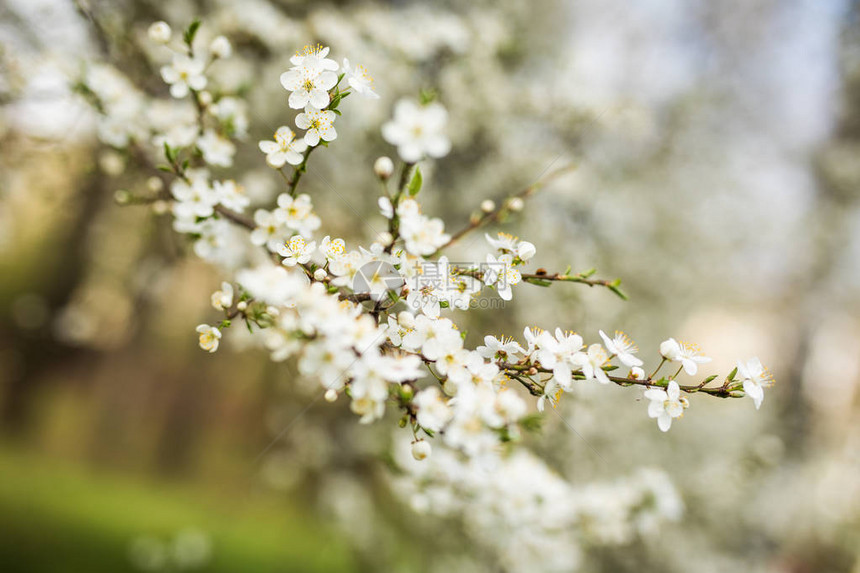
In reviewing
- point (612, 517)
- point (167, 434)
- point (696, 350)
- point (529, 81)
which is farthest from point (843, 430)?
point (167, 434)

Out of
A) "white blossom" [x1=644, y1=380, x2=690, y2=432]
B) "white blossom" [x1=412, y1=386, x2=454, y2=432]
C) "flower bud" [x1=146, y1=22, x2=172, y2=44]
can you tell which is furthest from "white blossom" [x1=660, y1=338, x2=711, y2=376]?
"flower bud" [x1=146, y1=22, x2=172, y2=44]

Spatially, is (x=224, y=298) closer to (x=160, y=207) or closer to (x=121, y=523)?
(x=160, y=207)

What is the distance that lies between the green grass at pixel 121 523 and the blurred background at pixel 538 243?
0.16 ft

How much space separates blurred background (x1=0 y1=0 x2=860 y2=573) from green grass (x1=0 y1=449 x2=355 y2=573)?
49 millimetres

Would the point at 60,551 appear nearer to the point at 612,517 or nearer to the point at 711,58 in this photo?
the point at 612,517

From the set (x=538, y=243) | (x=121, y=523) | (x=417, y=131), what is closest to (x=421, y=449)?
(x=417, y=131)

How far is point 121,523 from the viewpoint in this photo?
6516 mm

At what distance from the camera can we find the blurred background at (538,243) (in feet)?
10.2

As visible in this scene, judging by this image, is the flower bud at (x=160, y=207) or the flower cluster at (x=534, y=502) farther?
the flower cluster at (x=534, y=502)

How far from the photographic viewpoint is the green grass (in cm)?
542

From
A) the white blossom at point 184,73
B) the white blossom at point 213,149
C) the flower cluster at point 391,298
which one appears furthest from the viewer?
the white blossom at point 213,149

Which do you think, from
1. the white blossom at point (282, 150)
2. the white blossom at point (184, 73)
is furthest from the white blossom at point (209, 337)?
the white blossom at point (184, 73)

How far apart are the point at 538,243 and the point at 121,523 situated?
6673mm

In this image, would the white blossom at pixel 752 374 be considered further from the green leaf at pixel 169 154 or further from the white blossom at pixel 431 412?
the green leaf at pixel 169 154
